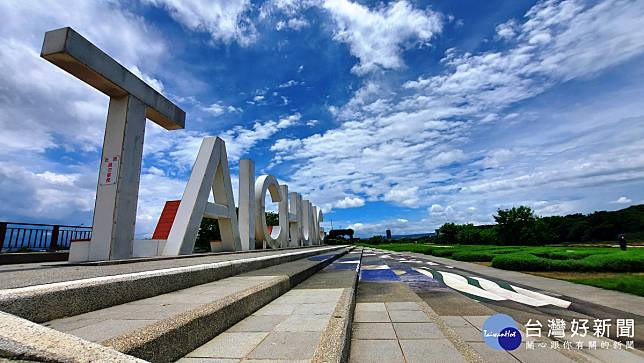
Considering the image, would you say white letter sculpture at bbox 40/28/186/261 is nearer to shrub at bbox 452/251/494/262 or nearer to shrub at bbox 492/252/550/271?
shrub at bbox 492/252/550/271

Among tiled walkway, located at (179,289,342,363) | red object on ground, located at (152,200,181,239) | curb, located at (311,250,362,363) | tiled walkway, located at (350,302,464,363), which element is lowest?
tiled walkway, located at (350,302,464,363)

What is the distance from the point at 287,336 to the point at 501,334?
8.01 ft

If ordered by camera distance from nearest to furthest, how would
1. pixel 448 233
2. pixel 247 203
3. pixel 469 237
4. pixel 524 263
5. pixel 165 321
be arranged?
pixel 165 321 < pixel 524 263 < pixel 247 203 < pixel 469 237 < pixel 448 233

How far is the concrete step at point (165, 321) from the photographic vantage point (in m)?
1.81

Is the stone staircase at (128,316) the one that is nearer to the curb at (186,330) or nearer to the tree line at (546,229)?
the curb at (186,330)

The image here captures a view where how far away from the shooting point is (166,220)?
39.1ft

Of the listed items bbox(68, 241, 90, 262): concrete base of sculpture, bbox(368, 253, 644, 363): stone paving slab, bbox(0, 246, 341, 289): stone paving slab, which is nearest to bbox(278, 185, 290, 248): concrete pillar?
bbox(68, 241, 90, 262): concrete base of sculpture

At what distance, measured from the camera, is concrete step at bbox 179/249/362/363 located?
6.97ft

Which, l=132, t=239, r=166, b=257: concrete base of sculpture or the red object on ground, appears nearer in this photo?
l=132, t=239, r=166, b=257: concrete base of sculpture

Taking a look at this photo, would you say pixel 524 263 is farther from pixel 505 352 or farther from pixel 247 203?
pixel 247 203

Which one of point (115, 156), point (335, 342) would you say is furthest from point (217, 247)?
point (335, 342)

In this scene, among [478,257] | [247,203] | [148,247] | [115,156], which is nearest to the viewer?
[115,156]

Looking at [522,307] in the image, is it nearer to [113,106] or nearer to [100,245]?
[100,245]

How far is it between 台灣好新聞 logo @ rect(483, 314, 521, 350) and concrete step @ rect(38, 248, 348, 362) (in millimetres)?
2532
